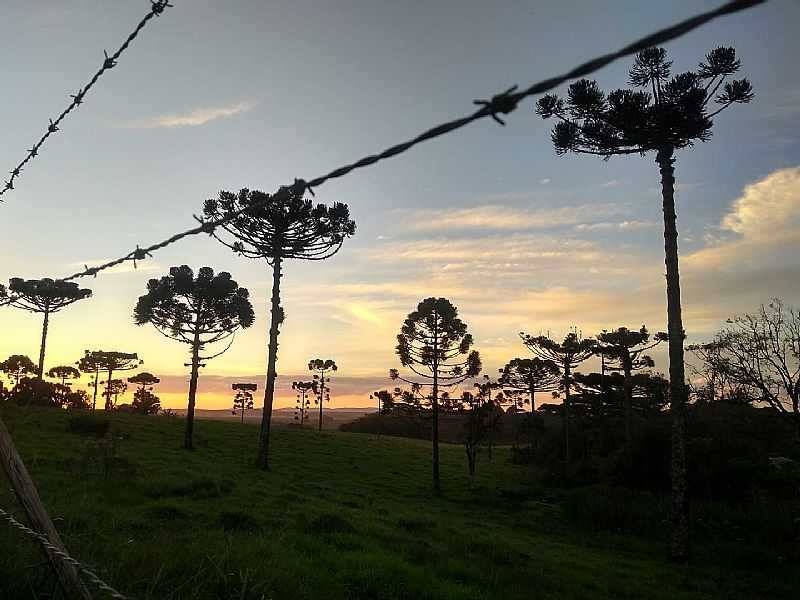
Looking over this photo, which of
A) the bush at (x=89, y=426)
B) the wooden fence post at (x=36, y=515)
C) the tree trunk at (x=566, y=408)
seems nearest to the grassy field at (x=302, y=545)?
the wooden fence post at (x=36, y=515)

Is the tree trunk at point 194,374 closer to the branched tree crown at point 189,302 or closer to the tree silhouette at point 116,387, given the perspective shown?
the branched tree crown at point 189,302

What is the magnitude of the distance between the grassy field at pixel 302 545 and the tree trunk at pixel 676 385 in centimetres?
99

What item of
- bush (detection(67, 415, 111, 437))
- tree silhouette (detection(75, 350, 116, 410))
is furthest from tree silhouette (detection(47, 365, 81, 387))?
bush (detection(67, 415, 111, 437))

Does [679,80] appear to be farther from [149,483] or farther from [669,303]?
[149,483]

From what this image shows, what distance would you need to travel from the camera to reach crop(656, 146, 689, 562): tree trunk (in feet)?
45.0

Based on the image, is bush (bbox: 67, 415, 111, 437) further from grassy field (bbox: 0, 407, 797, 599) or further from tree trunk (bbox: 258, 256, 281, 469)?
tree trunk (bbox: 258, 256, 281, 469)

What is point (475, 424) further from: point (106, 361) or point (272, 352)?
point (106, 361)

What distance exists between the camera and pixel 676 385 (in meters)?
13.9

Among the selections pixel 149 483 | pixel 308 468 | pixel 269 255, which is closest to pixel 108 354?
pixel 308 468

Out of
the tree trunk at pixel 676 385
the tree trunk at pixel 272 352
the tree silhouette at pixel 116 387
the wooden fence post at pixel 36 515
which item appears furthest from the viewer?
the tree silhouette at pixel 116 387

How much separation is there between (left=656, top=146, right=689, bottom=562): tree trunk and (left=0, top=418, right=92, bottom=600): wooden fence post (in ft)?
46.1

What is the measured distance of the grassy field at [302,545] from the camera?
4.48m

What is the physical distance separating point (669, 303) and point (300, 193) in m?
14.2

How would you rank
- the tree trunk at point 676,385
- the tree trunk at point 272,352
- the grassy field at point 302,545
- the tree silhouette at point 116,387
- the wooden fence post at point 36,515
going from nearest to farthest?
1. the wooden fence post at point 36,515
2. the grassy field at point 302,545
3. the tree trunk at point 676,385
4. the tree trunk at point 272,352
5. the tree silhouette at point 116,387
